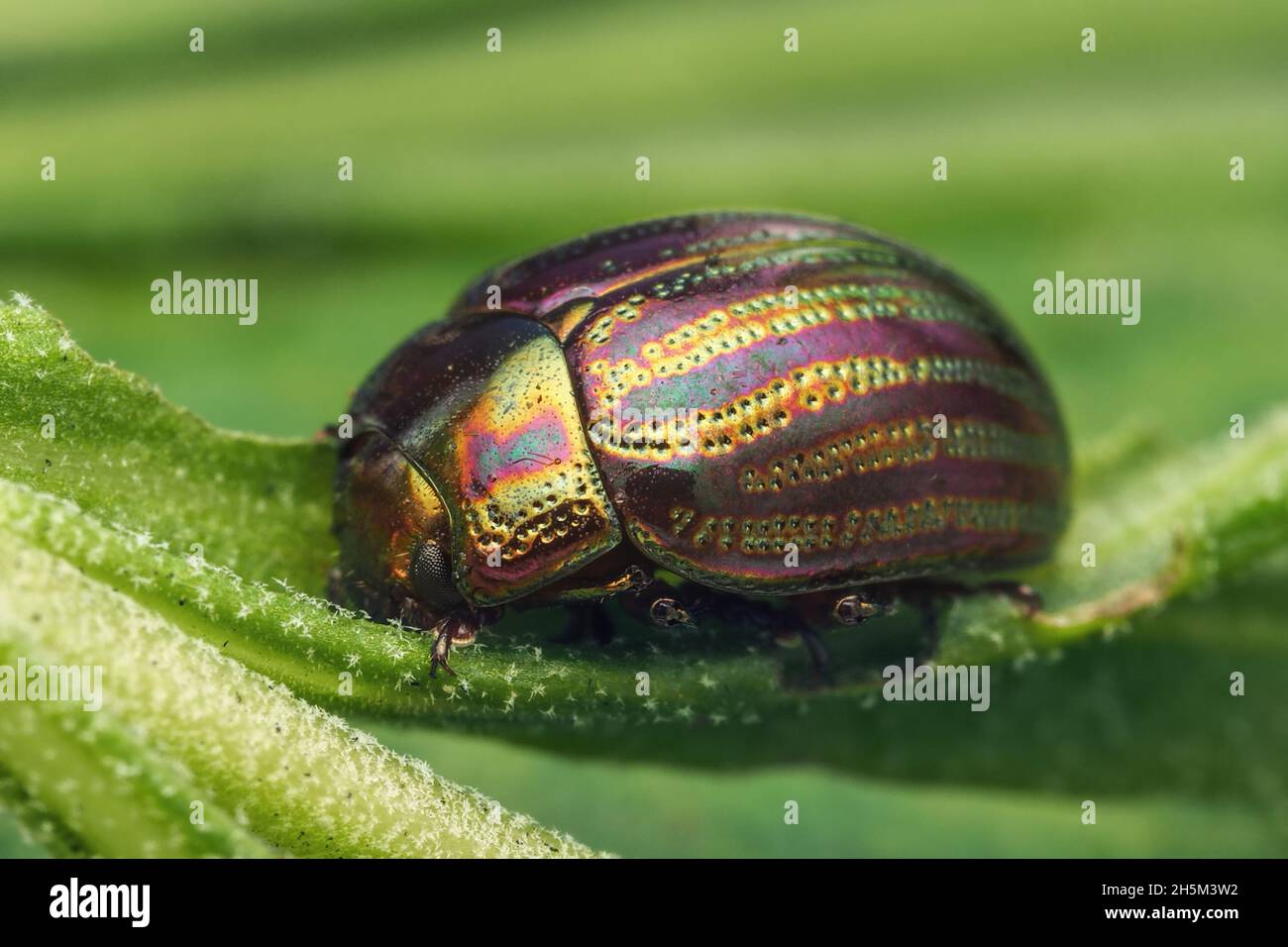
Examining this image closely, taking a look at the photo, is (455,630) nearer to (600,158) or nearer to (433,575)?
(433,575)

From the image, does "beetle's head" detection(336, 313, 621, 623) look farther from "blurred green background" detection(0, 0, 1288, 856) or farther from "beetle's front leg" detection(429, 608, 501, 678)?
"blurred green background" detection(0, 0, 1288, 856)

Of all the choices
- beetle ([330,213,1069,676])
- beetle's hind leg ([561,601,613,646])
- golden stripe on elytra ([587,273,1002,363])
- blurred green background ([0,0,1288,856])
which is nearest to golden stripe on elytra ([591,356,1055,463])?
beetle ([330,213,1069,676])

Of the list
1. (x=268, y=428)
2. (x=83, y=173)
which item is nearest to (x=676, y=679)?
(x=268, y=428)

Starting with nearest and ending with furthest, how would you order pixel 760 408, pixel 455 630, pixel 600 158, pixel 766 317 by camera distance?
pixel 455 630 < pixel 760 408 < pixel 766 317 < pixel 600 158

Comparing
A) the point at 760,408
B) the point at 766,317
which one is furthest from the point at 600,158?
the point at 760,408

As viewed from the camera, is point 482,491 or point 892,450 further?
point 892,450
